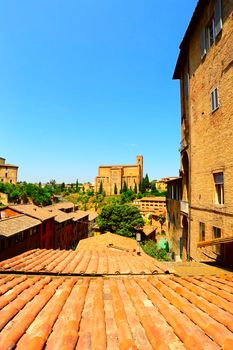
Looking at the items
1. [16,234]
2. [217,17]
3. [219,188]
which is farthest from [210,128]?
[16,234]

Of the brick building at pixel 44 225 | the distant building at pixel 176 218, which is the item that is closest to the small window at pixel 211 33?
the distant building at pixel 176 218

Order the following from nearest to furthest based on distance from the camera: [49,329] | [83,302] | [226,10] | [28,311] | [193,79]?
1. [49,329]
2. [28,311]
3. [83,302]
4. [226,10]
5. [193,79]

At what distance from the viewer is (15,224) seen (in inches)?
859

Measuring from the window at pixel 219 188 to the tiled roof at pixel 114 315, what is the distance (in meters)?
5.26

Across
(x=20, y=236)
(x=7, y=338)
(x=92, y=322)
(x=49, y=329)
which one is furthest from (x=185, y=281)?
(x=20, y=236)

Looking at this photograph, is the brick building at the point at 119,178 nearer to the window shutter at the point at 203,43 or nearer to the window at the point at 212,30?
the window shutter at the point at 203,43

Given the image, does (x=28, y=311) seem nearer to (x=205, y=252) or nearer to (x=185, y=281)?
(x=185, y=281)

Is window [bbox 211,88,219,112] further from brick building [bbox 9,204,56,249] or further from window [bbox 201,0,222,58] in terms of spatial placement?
brick building [bbox 9,204,56,249]

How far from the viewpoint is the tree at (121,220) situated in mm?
40625

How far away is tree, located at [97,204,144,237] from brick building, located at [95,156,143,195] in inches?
2816

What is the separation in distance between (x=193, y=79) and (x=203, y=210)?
307 inches

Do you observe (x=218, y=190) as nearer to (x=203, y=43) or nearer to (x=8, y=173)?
(x=203, y=43)

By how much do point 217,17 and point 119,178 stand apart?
4244 inches

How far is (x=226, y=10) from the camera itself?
8.73 metres
